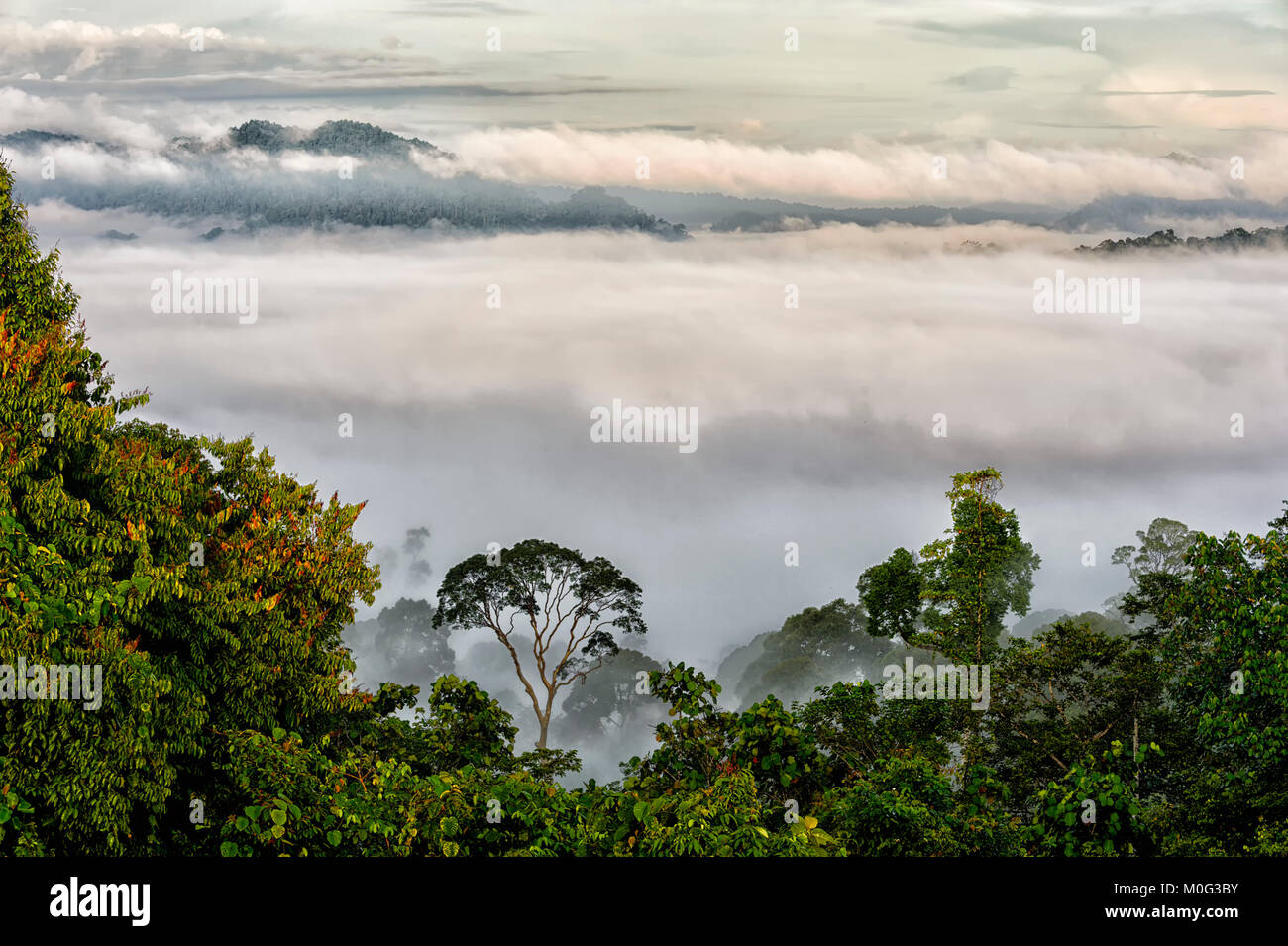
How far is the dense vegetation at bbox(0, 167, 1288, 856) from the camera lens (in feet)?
34.7

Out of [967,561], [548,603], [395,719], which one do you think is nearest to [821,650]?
[548,603]

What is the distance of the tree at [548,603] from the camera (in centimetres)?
3750

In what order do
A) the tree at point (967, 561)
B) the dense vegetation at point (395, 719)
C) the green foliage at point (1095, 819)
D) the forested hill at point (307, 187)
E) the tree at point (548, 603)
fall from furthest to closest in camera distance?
the forested hill at point (307, 187) → the tree at point (548, 603) → the tree at point (967, 561) → the green foliage at point (1095, 819) → the dense vegetation at point (395, 719)

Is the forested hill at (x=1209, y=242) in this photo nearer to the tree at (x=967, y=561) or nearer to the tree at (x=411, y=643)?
the tree at (x=411, y=643)

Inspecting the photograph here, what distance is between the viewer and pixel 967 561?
20.4 metres

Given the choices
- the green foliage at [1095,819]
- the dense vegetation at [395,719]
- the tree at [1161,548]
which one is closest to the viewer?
the dense vegetation at [395,719]

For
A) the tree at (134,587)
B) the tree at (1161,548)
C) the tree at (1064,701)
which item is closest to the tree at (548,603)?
the tree at (1064,701)

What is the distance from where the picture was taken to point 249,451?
16516mm

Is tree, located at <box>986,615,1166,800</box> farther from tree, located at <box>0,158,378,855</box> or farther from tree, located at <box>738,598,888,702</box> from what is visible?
tree, located at <box>738,598,888,702</box>

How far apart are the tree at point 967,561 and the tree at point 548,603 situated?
57.4ft

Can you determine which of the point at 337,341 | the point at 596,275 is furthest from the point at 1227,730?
the point at 596,275

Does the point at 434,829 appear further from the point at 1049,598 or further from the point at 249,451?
the point at 1049,598

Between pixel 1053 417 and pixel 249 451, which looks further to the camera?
pixel 1053 417
